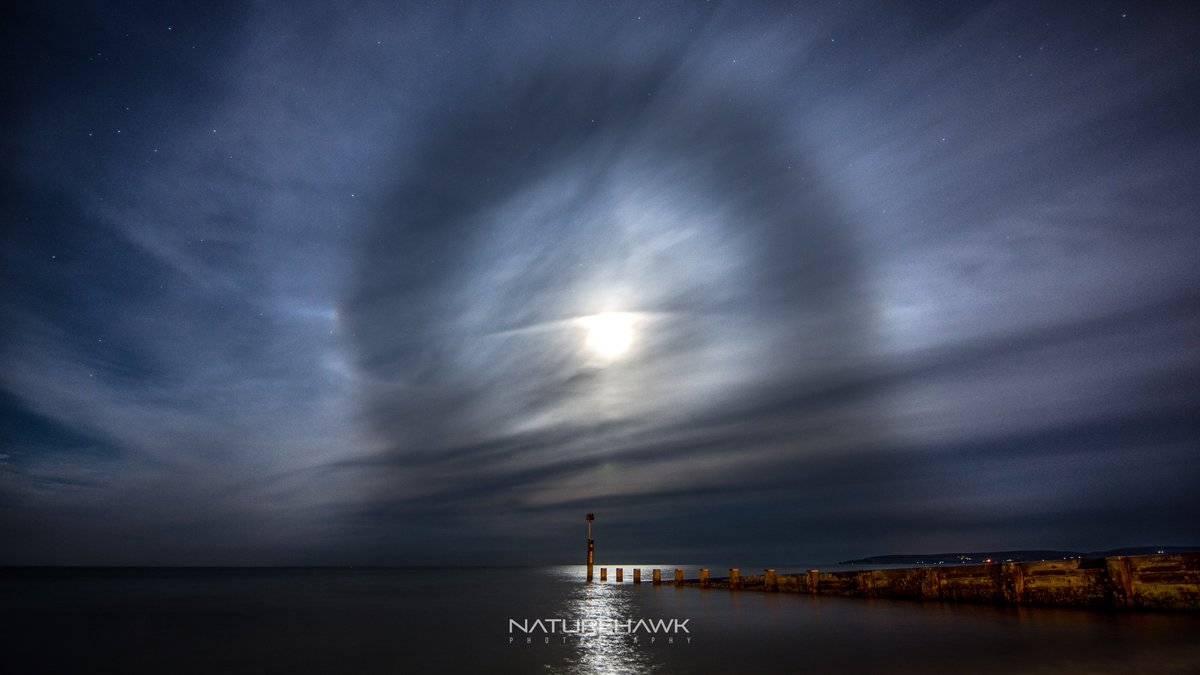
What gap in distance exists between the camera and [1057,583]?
25484 millimetres

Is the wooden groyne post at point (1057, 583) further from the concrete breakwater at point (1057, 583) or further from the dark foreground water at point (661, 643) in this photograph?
the dark foreground water at point (661, 643)

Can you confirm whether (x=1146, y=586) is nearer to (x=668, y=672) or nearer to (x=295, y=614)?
(x=668, y=672)

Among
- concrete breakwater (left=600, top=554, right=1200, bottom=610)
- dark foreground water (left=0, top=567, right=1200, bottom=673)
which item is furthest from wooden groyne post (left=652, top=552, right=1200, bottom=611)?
dark foreground water (left=0, top=567, right=1200, bottom=673)

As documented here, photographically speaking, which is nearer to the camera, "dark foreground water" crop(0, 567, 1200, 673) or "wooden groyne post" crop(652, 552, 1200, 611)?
"dark foreground water" crop(0, 567, 1200, 673)

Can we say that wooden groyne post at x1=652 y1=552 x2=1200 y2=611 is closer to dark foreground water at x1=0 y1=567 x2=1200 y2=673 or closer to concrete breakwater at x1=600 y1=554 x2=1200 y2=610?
concrete breakwater at x1=600 y1=554 x2=1200 y2=610

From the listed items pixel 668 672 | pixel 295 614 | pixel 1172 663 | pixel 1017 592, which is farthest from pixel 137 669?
pixel 1017 592

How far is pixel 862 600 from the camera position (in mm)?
35562

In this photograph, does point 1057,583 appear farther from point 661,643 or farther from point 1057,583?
point 661,643

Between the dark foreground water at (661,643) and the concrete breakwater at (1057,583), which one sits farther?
the concrete breakwater at (1057,583)

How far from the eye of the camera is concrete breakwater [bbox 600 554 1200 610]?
21.9m

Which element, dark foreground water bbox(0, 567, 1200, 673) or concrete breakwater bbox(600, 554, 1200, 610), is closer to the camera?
dark foreground water bbox(0, 567, 1200, 673)

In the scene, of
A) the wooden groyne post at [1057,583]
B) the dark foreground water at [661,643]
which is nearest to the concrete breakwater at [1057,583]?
the wooden groyne post at [1057,583]

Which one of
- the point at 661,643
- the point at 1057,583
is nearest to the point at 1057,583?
the point at 1057,583

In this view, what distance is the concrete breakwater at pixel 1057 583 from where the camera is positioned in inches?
862
